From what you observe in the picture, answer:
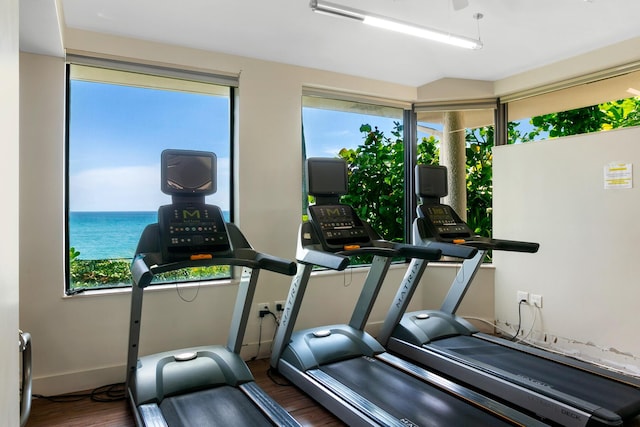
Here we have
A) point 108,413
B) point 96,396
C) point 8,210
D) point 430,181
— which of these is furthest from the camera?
point 430,181

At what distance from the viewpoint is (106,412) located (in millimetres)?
2668

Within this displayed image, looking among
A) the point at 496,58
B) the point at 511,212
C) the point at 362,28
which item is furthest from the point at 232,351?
the point at 496,58

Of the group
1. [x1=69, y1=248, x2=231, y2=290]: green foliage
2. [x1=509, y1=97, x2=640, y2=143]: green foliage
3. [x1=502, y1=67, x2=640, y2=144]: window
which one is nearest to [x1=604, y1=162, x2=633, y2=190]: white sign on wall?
[x1=509, y1=97, x2=640, y2=143]: green foliage

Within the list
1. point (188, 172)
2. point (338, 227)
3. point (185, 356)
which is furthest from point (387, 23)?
point (185, 356)

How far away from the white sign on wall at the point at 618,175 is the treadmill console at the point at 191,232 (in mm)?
3167

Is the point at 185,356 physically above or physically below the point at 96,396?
above

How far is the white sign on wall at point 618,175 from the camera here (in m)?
3.28

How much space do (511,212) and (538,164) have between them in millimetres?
539

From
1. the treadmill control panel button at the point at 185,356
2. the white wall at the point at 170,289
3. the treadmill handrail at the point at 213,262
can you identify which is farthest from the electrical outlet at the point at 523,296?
the treadmill control panel button at the point at 185,356

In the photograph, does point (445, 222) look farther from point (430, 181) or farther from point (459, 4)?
point (459, 4)

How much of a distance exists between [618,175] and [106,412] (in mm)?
4279

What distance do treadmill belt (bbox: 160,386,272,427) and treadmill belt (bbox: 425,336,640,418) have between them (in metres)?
1.72

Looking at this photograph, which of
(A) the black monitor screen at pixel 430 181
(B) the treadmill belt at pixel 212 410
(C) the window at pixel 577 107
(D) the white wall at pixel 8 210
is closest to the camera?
(D) the white wall at pixel 8 210

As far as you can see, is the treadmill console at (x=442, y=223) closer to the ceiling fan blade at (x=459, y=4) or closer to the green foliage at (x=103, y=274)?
the ceiling fan blade at (x=459, y=4)
